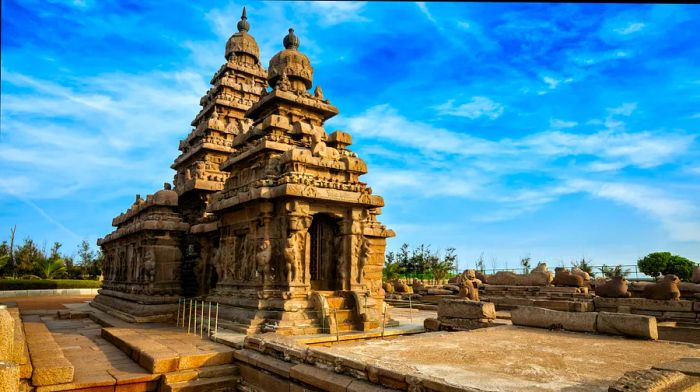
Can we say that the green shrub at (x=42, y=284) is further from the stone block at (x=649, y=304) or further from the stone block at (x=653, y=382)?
the stone block at (x=653, y=382)

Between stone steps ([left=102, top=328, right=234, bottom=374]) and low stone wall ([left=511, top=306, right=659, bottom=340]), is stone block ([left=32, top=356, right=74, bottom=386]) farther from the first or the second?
low stone wall ([left=511, top=306, right=659, bottom=340])

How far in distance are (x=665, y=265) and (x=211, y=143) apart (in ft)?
113

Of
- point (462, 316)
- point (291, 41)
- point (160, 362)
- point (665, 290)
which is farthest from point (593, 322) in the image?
point (291, 41)

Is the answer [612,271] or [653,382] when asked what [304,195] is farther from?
[612,271]

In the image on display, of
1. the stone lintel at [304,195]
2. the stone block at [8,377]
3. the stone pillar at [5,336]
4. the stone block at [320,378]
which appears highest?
the stone lintel at [304,195]

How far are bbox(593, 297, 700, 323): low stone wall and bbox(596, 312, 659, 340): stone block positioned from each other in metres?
5.32

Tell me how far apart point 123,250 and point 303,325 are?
12148 mm

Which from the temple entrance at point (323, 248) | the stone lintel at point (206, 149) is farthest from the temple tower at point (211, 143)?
the temple entrance at point (323, 248)

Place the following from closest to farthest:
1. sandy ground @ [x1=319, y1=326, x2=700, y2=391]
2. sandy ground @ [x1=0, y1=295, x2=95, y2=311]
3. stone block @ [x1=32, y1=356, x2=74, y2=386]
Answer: sandy ground @ [x1=319, y1=326, x2=700, y2=391]
stone block @ [x1=32, y1=356, x2=74, y2=386]
sandy ground @ [x1=0, y1=295, x2=95, y2=311]

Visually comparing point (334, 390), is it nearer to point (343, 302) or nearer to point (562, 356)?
point (562, 356)

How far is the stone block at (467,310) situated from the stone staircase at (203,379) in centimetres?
588

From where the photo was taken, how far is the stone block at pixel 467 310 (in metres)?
11.0

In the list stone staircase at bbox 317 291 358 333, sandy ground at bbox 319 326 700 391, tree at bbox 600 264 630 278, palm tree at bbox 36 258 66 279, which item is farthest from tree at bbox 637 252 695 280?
palm tree at bbox 36 258 66 279

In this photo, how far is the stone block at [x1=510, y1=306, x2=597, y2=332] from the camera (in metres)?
9.19
